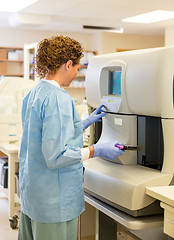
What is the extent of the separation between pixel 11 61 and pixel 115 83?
7320 millimetres

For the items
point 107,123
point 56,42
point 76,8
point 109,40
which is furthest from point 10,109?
point 109,40

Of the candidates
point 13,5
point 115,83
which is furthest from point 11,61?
point 115,83

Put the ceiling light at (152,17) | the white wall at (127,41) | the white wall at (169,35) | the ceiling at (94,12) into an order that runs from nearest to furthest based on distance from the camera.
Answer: the ceiling at (94,12), the ceiling light at (152,17), the white wall at (169,35), the white wall at (127,41)

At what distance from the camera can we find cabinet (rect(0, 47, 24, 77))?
8.68 m

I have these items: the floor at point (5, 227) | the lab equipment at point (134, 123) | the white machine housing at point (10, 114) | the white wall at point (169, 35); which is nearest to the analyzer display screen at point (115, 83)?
the lab equipment at point (134, 123)

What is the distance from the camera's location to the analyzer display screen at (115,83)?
1881 millimetres

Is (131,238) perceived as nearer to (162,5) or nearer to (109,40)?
(162,5)

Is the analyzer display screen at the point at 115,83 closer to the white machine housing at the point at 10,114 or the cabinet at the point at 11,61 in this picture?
the white machine housing at the point at 10,114

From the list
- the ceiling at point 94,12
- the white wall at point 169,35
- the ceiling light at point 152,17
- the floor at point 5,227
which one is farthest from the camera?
the white wall at point 169,35

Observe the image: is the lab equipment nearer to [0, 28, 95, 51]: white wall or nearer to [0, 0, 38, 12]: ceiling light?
[0, 0, 38, 12]: ceiling light

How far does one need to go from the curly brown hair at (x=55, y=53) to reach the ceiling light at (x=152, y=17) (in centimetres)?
532

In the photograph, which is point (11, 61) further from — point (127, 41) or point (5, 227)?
point (5, 227)

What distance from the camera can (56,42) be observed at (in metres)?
1.64

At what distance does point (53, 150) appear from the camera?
5.00 ft
